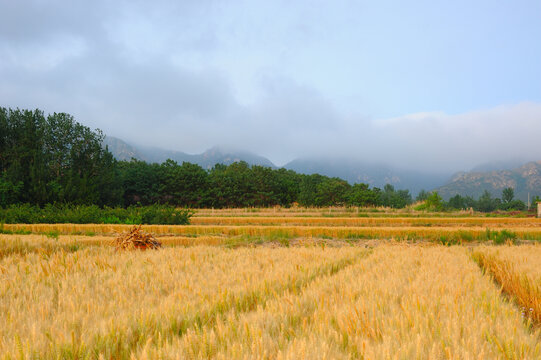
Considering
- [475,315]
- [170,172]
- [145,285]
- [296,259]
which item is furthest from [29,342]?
[170,172]

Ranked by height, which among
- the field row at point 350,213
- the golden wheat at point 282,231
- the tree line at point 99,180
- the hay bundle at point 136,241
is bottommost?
the field row at point 350,213

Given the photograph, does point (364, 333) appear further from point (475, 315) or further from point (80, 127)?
point (80, 127)

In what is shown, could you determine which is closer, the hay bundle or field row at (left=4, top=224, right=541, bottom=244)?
the hay bundle

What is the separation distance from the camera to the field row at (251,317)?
1.75m

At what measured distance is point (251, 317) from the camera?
2.35 meters

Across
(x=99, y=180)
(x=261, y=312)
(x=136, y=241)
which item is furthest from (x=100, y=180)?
(x=261, y=312)

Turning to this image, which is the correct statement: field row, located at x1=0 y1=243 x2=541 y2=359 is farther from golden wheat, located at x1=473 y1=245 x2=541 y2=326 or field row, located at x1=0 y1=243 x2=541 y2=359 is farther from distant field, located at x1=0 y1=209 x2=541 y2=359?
golden wheat, located at x1=473 y1=245 x2=541 y2=326

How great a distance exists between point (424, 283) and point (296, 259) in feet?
7.83

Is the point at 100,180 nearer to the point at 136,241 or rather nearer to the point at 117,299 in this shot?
the point at 136,241

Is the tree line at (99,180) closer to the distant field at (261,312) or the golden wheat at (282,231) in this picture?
the golden wheat at (282,231)

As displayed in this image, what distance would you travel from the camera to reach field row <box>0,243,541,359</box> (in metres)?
1.75

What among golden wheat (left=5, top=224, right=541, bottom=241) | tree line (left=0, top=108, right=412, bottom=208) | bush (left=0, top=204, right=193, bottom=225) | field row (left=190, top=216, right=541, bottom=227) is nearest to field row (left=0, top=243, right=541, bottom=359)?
golden wheat (left=5, top=224, right=541, bottom=241)

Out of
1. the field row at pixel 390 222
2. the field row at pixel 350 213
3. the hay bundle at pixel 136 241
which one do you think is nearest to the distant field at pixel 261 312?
the hay bundle at pixel 136 241

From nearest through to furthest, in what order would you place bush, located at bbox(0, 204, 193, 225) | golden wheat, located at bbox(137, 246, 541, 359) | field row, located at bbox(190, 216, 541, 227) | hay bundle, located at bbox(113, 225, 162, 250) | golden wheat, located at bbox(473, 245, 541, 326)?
golden wheat, located at bbox(137, 246, 541, 359) < golden wheat, located at bbox(473, 245, 541, 326) < hay bundle, located at bbox(113, 225, 162, 250) < bush, located at bbox(0, 204, 193, 225) < field row, located at bbox(190, 216, 541, 227)
